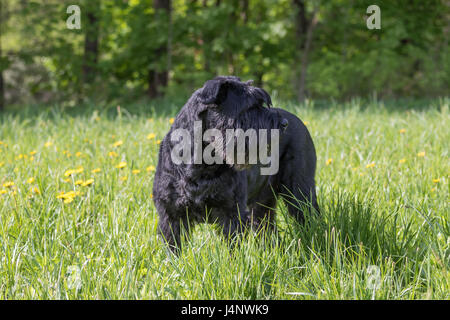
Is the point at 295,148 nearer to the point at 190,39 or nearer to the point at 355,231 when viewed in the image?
the point at 355,231

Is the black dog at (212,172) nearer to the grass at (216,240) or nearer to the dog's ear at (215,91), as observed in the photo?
the dog's ear at (215,91)

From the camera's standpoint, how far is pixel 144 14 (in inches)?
486

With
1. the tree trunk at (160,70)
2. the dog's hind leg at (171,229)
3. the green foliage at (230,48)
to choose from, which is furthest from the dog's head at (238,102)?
the tree trunk at (160,70)

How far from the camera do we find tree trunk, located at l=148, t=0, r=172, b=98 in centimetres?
1184

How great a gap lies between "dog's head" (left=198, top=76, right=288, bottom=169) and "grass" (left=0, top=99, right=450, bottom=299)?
1.92 feet

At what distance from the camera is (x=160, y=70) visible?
12.2m

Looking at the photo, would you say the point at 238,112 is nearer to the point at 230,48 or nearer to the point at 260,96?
the point at 260,96

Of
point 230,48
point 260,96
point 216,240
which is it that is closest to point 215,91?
point 260,96

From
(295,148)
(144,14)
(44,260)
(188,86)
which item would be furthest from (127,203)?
(144,14)

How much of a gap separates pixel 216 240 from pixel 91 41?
1215 cm

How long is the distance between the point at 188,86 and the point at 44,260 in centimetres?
1024

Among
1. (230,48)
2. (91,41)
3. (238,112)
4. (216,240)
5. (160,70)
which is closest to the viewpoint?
(216,240)

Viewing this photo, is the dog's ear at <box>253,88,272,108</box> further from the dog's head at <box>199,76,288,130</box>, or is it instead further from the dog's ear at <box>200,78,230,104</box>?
the dog's ear at <box>200,78,230,104</box>

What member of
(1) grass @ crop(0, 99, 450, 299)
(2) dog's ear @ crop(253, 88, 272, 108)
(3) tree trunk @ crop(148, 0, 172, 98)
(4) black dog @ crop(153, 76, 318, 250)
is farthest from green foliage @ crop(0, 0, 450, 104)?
(4) black dog @ crop(153, 76, 318, 250)
